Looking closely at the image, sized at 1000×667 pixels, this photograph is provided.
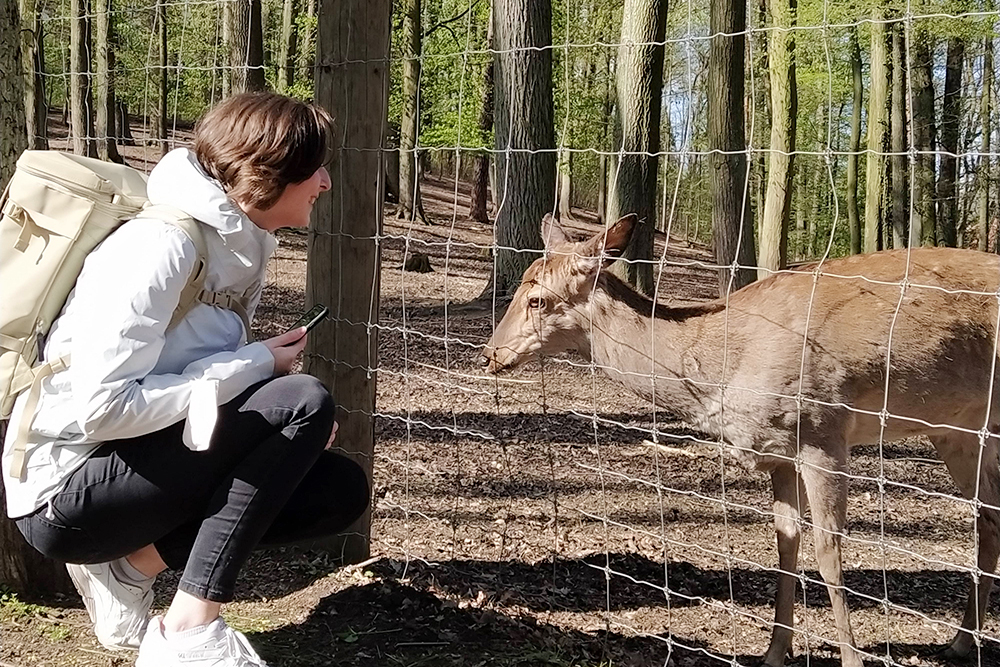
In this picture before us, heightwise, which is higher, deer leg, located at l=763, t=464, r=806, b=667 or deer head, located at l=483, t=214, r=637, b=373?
deer head, located at l=483, t=214, r=637, b=373

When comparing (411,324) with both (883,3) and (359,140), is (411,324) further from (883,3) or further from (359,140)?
(883,3)

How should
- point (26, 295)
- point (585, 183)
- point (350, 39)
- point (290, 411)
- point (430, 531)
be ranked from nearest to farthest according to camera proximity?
point (26, 295)
point (290, 411)
point (350, 39)
point (430, 531)
point (585, 183)

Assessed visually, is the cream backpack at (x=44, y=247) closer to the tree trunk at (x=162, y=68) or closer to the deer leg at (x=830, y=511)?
the tree trunk at (x=162, y=68)

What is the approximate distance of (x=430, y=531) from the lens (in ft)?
16.5

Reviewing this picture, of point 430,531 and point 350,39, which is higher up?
point 350,39

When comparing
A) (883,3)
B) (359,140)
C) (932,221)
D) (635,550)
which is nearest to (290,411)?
(359,140)

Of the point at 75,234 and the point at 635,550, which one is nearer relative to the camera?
the point at 75,234

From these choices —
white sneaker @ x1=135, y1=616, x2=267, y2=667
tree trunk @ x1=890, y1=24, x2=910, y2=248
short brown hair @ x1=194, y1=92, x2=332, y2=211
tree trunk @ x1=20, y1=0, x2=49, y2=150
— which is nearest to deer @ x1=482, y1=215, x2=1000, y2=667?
short brown hair @ x1=194, y1=92, x2=332, y2=211

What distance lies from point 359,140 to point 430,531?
6.28 feet

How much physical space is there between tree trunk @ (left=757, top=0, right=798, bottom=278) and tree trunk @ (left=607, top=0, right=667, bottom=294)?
2.32 meters

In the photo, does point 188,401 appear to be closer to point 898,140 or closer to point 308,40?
point 308,40

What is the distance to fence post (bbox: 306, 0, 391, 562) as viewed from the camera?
4.21 metres

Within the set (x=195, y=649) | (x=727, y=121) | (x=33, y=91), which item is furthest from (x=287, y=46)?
(x=195, y=649)

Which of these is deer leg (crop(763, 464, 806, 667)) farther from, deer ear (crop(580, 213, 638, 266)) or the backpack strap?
the backpack strap
